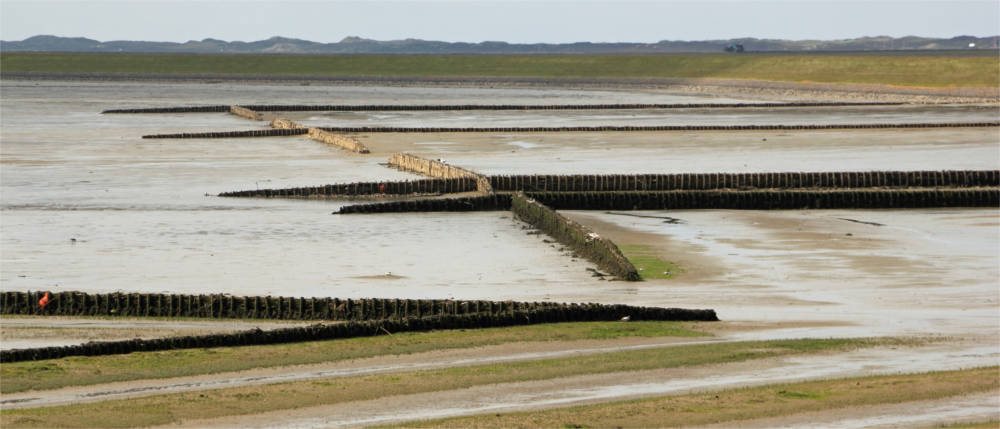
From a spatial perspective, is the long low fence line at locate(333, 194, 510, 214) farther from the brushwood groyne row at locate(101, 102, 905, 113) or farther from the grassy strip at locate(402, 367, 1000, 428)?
the brushwood groyne row at locate(101, 102, 905, 113)

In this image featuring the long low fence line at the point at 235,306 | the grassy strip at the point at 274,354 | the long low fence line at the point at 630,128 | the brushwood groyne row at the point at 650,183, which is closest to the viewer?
the grassy strip at the point at 274,354

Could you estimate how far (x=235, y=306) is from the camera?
66.6 ft

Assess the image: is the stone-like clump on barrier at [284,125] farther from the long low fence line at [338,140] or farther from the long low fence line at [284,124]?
the long low fence line at [338,140]

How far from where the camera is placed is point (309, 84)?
131 m

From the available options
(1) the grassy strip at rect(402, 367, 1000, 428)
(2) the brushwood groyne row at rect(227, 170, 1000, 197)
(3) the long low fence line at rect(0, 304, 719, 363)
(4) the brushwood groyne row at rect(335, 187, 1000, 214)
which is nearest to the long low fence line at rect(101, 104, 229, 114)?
(2) the brushwood groyne row at rect(227, 170, 1000, 197)

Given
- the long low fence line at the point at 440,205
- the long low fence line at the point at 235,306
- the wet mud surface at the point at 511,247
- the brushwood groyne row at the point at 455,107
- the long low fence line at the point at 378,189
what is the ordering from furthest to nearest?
the brushwood groyne row at the point at 455,107, the long low fence line at the point at 378,189, the long low fence line at the point at 440,205, the long low fence line at the point at 235,306, the wet mud surface at the point at 511,247

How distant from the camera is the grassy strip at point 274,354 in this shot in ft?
53.1

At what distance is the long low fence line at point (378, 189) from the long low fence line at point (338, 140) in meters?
12.2

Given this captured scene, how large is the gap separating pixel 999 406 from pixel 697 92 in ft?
325

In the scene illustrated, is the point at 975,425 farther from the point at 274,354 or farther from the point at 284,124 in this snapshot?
the point at 284,124

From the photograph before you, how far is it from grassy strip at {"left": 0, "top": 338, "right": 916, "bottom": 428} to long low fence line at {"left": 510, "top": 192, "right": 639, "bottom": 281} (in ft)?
20.1

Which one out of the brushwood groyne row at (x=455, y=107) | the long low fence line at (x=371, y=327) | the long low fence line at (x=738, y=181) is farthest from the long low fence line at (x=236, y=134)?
the long low fence line at (x=371, y=327)

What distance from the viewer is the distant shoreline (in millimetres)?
92500

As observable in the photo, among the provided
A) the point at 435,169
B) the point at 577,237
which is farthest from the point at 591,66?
the point at 577,237
